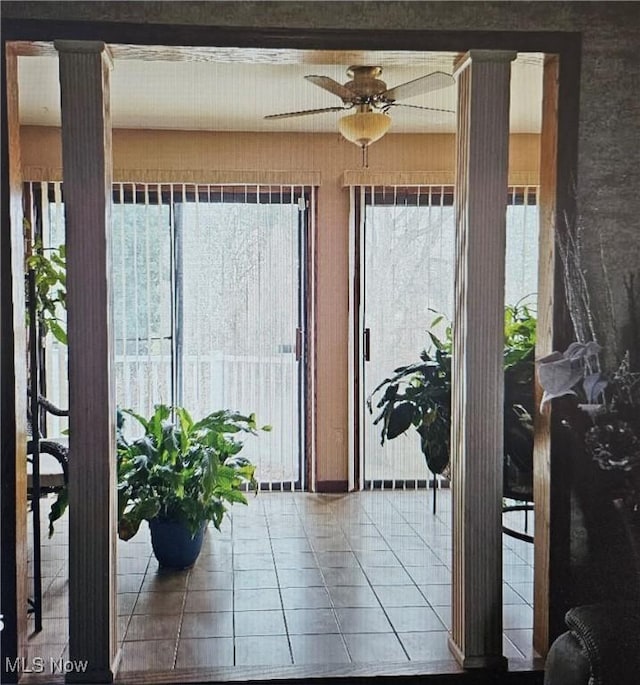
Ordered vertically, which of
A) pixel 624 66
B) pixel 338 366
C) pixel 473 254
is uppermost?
pixel 624 66

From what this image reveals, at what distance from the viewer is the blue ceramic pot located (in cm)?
351

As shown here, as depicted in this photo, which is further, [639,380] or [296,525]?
[296,525]

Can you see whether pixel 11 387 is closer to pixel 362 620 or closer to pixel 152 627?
pixel 152 627

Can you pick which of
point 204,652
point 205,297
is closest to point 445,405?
point 204,652

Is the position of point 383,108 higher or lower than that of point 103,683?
higher

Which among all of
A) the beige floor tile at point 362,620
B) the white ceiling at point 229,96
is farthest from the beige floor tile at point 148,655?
the white ceiling at point 229,96

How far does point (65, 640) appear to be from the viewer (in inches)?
108

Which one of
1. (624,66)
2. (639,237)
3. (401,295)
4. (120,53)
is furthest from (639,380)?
(401,295)

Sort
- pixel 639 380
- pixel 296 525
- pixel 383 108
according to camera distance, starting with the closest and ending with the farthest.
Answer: pixel 639 380, pixel 383 108, pixel 296 525

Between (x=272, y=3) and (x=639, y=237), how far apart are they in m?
1.44

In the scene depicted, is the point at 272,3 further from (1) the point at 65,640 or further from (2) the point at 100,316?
(1) the point at 65,640

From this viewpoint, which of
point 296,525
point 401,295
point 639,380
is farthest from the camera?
point 401,295

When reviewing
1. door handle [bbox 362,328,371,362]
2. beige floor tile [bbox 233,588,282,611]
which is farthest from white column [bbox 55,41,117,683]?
door handle [bbox 362,328,371,362]

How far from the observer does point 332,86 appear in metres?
3.44
